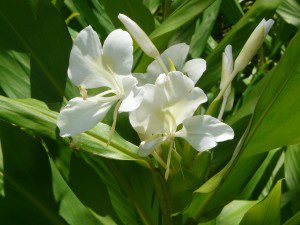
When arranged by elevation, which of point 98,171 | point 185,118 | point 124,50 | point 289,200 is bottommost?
point 289,200

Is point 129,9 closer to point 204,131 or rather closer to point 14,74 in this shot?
point 14,74

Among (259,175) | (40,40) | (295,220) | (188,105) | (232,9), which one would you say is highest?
(40,40)

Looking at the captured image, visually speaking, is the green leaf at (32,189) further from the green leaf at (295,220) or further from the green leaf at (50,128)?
the green leaf at (295,220)

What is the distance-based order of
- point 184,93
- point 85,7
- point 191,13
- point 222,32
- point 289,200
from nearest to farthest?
point 184,93 < point 191,13 < point 289,200 < point 85,7 < point 222,32

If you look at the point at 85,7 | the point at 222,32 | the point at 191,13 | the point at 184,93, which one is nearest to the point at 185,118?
the point at 184,93

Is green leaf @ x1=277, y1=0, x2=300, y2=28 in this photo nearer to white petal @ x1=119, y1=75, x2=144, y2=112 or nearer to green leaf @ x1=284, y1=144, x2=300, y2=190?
green leaf @ x1=284, y1=144, x2=300, y2=190

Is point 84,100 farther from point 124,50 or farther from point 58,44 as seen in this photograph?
point 58,44

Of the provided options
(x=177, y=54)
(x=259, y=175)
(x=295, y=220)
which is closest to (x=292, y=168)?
(x=259, y=175)
